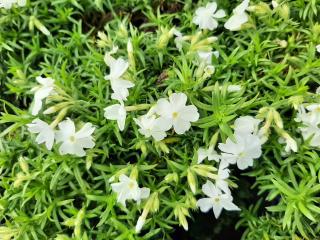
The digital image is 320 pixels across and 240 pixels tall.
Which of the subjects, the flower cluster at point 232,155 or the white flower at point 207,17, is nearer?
the flower cluster at point 232,155

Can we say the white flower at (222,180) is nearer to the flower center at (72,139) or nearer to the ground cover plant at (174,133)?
the ground cover plant at (174,133)

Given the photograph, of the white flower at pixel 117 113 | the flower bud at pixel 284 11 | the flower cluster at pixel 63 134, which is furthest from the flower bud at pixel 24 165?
the flower bud at pixel 284 11

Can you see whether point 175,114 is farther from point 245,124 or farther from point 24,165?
point 24,165

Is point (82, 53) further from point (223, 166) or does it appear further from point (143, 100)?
point (223, 166)

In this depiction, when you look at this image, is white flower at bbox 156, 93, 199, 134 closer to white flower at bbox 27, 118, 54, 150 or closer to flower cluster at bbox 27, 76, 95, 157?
flower cluster at bbox 27, 76, 95, 157

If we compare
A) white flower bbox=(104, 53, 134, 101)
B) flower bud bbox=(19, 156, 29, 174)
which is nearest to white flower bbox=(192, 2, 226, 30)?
white flower bbox=(104, 53, 134, 101)

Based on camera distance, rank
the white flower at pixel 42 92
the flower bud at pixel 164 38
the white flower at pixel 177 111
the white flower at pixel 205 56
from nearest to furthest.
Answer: the white flower at pixel 177 111
the white flower at pixel 42 92
the white flower at pixel 205 56
the flower bud at pixel 164 38

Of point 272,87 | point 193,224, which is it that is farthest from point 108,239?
point 272,87
